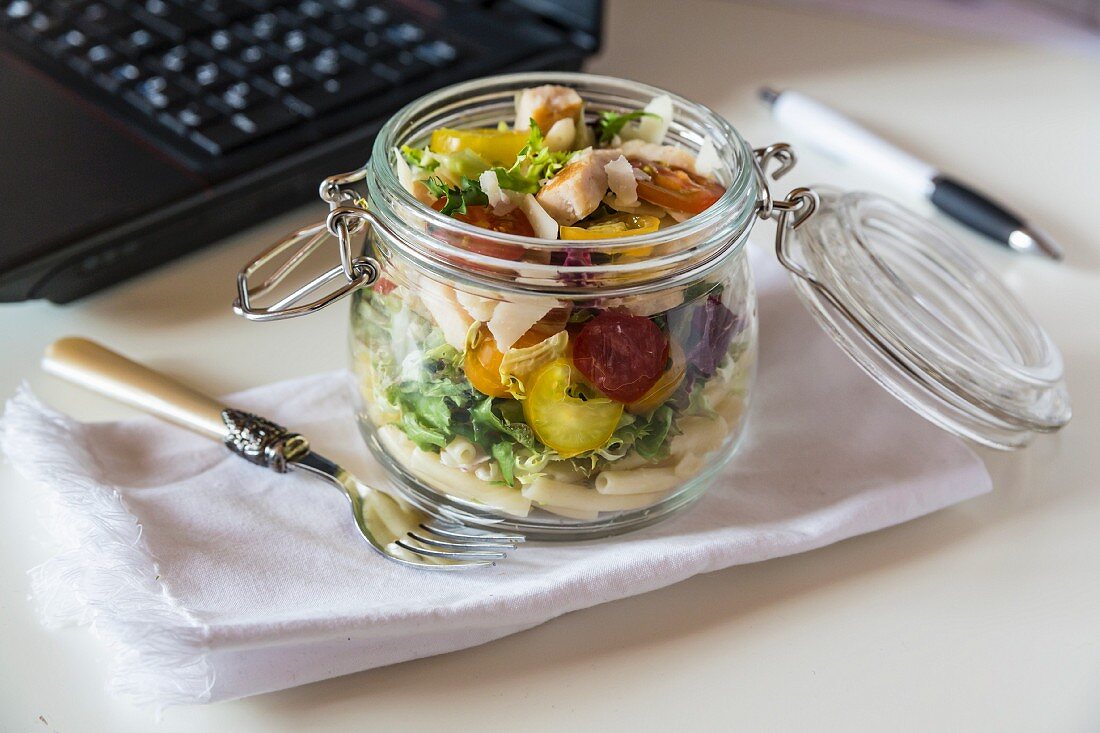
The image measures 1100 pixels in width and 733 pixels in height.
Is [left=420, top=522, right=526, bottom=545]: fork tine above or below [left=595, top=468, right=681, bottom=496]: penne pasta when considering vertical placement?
below

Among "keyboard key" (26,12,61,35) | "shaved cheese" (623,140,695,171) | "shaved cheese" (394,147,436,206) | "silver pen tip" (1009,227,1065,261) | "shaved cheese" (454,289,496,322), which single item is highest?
"shaved cheese" (623,140,695,171)

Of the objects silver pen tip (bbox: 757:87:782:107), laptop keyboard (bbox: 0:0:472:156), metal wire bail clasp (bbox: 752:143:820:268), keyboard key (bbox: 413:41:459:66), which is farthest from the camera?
silver pen tip (bbox: 757:87:782:107)

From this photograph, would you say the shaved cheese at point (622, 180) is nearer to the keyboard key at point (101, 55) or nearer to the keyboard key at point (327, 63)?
the keyboard key at point (327, 63)

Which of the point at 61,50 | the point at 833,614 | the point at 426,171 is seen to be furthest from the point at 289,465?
the point at 61,50

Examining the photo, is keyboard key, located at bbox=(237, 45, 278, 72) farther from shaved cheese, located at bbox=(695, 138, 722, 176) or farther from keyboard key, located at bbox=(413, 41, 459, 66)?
shaved cheese, located at bbox=(695, 138, 722, 176)

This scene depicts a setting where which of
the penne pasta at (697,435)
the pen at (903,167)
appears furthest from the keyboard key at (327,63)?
the penne pasta at (697,435)

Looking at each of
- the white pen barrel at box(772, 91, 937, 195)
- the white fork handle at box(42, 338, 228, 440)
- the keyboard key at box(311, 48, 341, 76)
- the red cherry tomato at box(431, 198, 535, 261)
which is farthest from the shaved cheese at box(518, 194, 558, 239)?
the white pen barrel at box(772, 91, 937, 195)

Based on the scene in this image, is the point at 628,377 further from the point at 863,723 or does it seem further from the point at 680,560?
the point at 863,723

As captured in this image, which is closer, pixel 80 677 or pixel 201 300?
pixel 80 677
